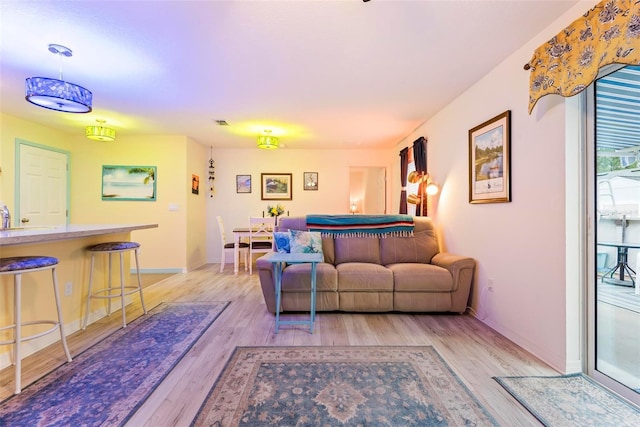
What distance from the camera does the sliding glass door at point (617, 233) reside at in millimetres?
1684

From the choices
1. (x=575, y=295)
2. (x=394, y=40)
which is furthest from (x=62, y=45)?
(x=575, y=295)

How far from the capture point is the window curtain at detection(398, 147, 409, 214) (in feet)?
16.7

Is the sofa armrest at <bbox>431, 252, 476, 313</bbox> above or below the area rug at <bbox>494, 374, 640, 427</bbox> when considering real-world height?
above

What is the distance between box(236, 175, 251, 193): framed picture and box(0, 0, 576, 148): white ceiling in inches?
86.6

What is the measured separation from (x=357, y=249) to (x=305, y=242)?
0.70m

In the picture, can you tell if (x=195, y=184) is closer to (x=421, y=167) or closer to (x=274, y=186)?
(x=274, y=186)

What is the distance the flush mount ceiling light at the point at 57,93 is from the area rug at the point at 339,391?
8.18ft

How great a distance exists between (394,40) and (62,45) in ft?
8.65

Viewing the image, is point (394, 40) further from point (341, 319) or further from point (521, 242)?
point (341, 319)

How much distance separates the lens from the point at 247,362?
202 cm

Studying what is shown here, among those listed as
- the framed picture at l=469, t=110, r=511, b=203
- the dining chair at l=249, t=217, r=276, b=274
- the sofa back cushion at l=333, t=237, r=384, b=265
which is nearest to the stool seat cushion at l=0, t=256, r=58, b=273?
the sofa back cushion at l=333, t=237, r=384, b=265

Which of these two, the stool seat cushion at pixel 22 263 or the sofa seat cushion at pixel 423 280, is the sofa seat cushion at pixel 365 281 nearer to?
the sofa seat cushion at pixel 423 280

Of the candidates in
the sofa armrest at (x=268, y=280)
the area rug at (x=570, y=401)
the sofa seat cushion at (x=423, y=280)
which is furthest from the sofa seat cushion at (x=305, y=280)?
the area rug at (x=570, y=401)

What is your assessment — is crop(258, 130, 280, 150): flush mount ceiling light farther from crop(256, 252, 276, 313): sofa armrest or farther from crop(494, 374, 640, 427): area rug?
crop(494, 374, 640, 427): area rug
